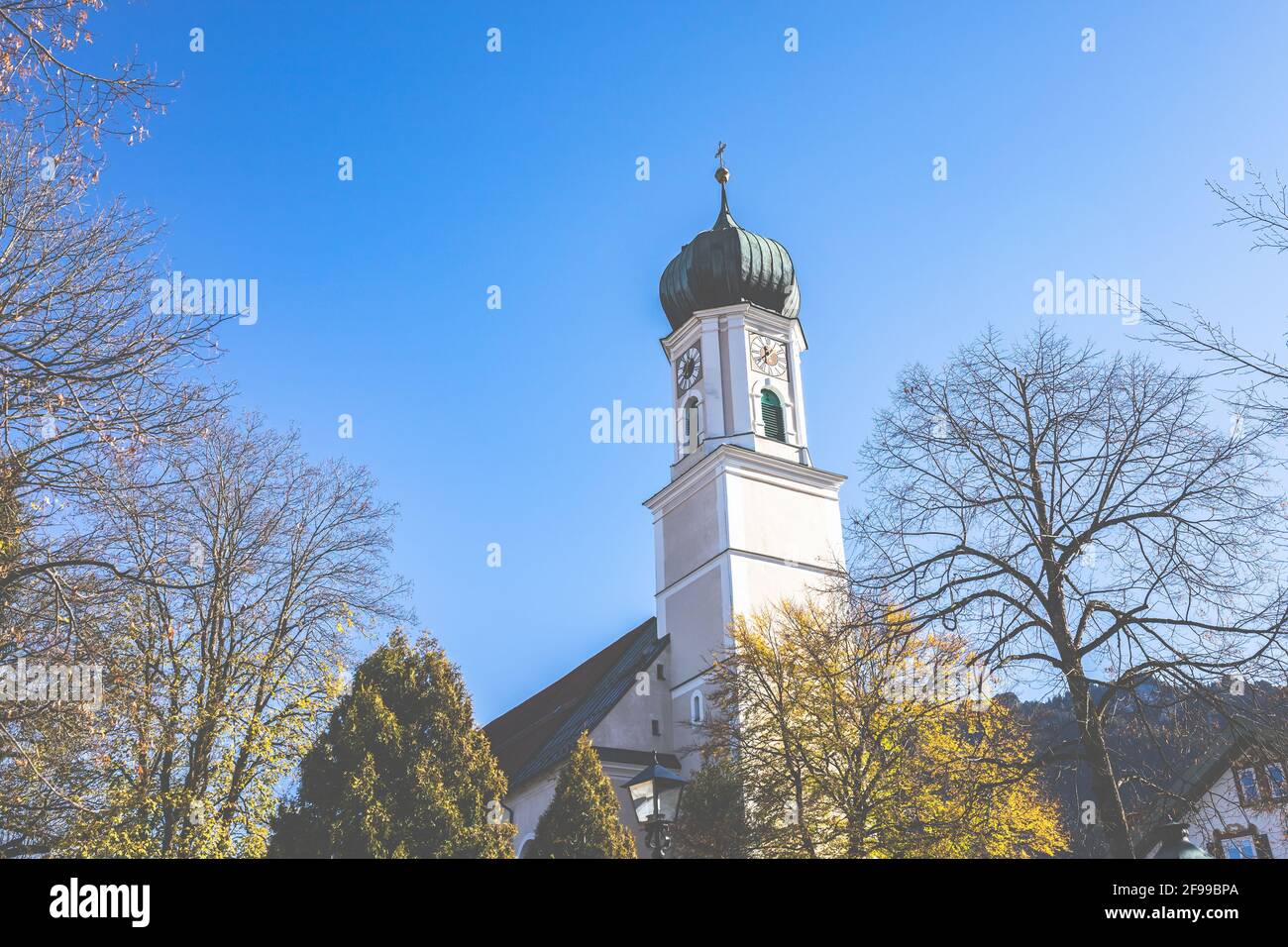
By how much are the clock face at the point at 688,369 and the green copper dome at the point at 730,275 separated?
3.91 ft

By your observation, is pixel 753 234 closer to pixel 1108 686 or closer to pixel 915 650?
pixel 915 650

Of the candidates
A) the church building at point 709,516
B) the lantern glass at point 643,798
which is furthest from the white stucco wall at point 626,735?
the lantern glass at point 643,798

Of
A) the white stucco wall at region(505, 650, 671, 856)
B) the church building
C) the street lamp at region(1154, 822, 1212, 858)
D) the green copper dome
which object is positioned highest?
the green copper dome

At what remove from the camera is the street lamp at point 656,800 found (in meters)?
12.5

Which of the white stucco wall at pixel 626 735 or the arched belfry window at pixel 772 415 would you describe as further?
the arched belfry window at pixel 772 415

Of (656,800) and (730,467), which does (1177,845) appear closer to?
(656,800)

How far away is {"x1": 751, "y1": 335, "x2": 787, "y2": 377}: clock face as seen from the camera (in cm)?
3164

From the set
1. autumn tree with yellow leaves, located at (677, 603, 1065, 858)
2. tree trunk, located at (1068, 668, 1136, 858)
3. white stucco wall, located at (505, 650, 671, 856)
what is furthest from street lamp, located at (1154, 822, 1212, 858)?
white stucco wall, located at (505, 650, 671, 856)

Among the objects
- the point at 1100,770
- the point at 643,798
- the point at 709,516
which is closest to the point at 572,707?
the point at 709,516

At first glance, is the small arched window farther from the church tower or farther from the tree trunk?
the tree trunk

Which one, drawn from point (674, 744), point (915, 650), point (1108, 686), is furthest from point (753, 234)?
point (1108, 686)

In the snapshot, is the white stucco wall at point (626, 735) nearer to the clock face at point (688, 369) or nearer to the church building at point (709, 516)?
the church building at point (709, 516)

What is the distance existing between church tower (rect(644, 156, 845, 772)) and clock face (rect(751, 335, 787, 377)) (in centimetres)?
4
